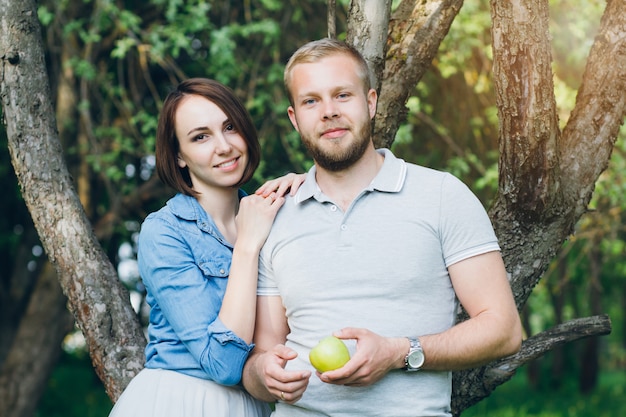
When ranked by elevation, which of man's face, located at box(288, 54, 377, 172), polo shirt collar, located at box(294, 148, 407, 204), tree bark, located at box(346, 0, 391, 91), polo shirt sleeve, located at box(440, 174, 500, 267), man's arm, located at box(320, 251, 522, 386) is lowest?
man's arm, located at box(320, 251, 522, 386)

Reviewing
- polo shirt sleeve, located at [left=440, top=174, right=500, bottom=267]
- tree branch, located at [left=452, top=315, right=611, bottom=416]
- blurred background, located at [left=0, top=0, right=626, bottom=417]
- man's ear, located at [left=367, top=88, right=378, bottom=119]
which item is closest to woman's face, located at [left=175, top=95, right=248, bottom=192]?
man's ear, located at [left=367, top=88, right=378, bottom=119]

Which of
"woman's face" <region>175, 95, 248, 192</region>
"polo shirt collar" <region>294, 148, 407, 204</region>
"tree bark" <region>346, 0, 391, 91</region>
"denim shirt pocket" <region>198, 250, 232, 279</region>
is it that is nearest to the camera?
"polo shirt collar" <region>294, 148, 407, 204</region>

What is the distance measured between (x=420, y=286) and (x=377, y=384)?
1.14 feet

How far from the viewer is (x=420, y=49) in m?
3.67

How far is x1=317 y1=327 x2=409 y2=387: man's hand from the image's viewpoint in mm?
2346

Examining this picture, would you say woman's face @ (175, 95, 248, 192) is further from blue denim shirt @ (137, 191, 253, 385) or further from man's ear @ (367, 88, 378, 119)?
man's ear @ (367, 88, 378, 119)

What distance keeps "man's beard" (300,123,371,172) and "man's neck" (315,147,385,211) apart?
27 mm

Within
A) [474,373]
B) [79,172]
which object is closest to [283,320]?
[474,373]

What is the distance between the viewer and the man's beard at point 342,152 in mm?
2758

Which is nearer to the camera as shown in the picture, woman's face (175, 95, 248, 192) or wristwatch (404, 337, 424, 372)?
wristwatch (404, 337, 424, 372)

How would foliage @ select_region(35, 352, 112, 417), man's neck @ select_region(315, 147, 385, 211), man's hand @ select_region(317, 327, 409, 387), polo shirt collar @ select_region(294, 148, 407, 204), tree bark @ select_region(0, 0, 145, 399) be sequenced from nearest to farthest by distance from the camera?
1. man's hand @ select_region(317, 327, 409, 387)
2. polo shirt collar @ select_region(294, 148, 407, 204)
3. man's neck @ select_region(315, 147, 385, 211)
4. tree bark @ select_region(0, 0, 145, 399)
5. foliage @ select_region(35, 352, 112, 417)

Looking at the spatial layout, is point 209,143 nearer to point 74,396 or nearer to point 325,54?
point 325,54

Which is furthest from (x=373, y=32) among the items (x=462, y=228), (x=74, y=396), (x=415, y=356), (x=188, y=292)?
(x=74, y=396)

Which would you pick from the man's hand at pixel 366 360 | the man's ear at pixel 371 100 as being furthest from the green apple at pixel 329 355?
the man's ear at pixel 371 100
